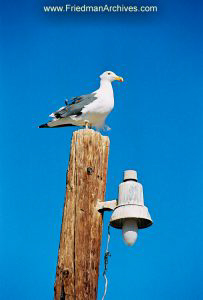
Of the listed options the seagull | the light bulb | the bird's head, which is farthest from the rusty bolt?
the bird's head

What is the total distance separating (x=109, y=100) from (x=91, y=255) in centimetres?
310

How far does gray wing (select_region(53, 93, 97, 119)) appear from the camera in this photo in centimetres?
542

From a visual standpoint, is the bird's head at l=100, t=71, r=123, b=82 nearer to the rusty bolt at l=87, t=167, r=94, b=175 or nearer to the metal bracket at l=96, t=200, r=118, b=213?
the rusty bolt at l=87, t=167, r=94, b=175

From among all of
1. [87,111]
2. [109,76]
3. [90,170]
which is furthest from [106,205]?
A: [109,76]

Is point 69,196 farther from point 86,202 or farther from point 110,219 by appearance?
point 110,219

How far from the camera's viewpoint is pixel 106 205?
2990 millimetres

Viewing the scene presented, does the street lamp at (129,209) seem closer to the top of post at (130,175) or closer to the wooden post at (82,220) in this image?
the top of post at (130,175)

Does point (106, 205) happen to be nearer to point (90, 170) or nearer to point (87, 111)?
point (90, 170)

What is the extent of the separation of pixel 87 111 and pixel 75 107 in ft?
0.82

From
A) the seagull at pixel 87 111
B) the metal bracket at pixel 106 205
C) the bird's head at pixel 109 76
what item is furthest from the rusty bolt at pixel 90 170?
the bird's head at pixel 109 76

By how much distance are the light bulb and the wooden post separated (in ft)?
0.63

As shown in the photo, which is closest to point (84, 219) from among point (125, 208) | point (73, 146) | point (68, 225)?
point (68, 225)

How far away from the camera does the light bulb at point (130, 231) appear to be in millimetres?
2799

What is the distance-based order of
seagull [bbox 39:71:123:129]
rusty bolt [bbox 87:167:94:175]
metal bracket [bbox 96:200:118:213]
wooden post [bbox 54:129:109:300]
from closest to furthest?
wooden post [bbox 54:129:109:300]
metal bracket [bbox 96:200:118:213]
rusty bolt [bbox 87:167:94:175]
seagull [bbox 39:71:123:129]
